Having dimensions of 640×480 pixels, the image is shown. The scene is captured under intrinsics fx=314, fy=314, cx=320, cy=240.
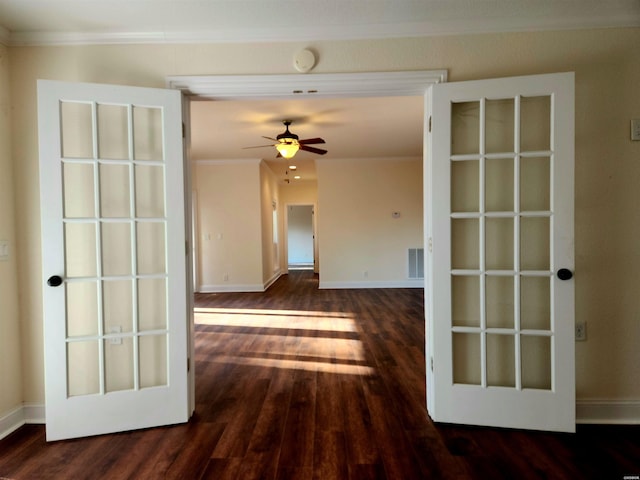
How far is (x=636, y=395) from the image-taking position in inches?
77.5

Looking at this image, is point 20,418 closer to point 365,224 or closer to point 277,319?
point 277,319

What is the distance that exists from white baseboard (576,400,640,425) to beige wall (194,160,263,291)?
215 inches

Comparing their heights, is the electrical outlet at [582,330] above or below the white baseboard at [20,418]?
above

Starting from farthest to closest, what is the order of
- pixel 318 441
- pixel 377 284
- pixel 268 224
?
pixel 268 224 < pixel 377 284 < pixel 318 441

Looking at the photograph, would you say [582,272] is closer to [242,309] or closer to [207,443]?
[207,443]

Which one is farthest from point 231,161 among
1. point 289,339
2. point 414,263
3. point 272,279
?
point 414,263

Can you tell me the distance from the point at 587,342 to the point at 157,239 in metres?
2.79

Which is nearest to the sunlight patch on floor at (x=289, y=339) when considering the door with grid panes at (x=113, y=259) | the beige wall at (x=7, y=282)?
the door with grid panes at (x=113, y=259)

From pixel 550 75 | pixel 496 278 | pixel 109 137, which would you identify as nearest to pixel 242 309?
pixel 109 137

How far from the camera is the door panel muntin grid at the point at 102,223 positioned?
1866mm

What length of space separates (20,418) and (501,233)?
10.7ft

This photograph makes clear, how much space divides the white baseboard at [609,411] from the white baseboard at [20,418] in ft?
11.3

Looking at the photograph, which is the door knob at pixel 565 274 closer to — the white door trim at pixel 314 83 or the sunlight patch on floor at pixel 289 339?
the white door trim at pixel 314 83

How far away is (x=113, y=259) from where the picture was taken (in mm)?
1926
